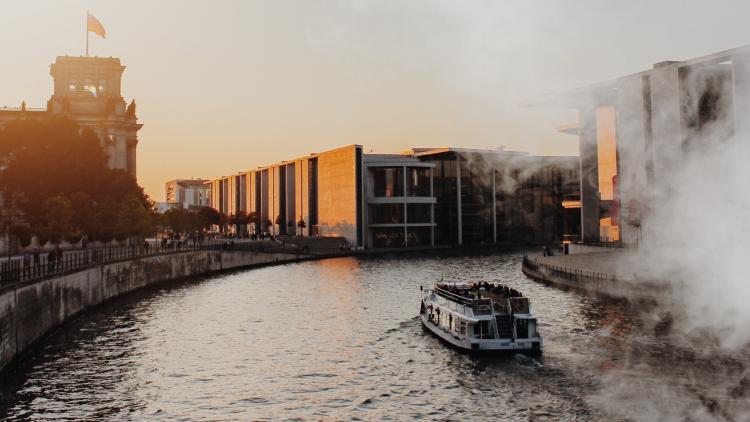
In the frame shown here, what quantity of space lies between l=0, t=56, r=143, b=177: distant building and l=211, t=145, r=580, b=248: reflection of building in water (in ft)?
133

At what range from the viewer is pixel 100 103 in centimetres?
11006

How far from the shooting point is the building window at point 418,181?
13325 cm

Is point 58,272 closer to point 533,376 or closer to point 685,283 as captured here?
point 533,376

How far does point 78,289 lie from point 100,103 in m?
71.4

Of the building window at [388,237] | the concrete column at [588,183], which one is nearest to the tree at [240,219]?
the building window at [388,237]

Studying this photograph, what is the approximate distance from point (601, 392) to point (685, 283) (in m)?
20.5

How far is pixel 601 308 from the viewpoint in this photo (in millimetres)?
45500

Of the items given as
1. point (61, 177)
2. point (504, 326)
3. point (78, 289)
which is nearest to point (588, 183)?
point (504, 326)

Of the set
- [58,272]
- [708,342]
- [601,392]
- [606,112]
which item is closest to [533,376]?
[601,392]

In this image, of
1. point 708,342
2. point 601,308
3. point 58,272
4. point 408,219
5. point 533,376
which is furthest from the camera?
point 408,219

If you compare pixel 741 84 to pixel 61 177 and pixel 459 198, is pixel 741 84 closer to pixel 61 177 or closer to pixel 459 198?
pixel 61 177

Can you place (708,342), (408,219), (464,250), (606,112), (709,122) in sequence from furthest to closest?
(408,219) < (464,250) < (606,112) < (709,122) < (708,342)

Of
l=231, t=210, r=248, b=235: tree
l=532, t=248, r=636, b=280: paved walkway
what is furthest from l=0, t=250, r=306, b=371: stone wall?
l=231, t=210, r=248, b=235: tree

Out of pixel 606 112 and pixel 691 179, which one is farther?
pixel 606 112
